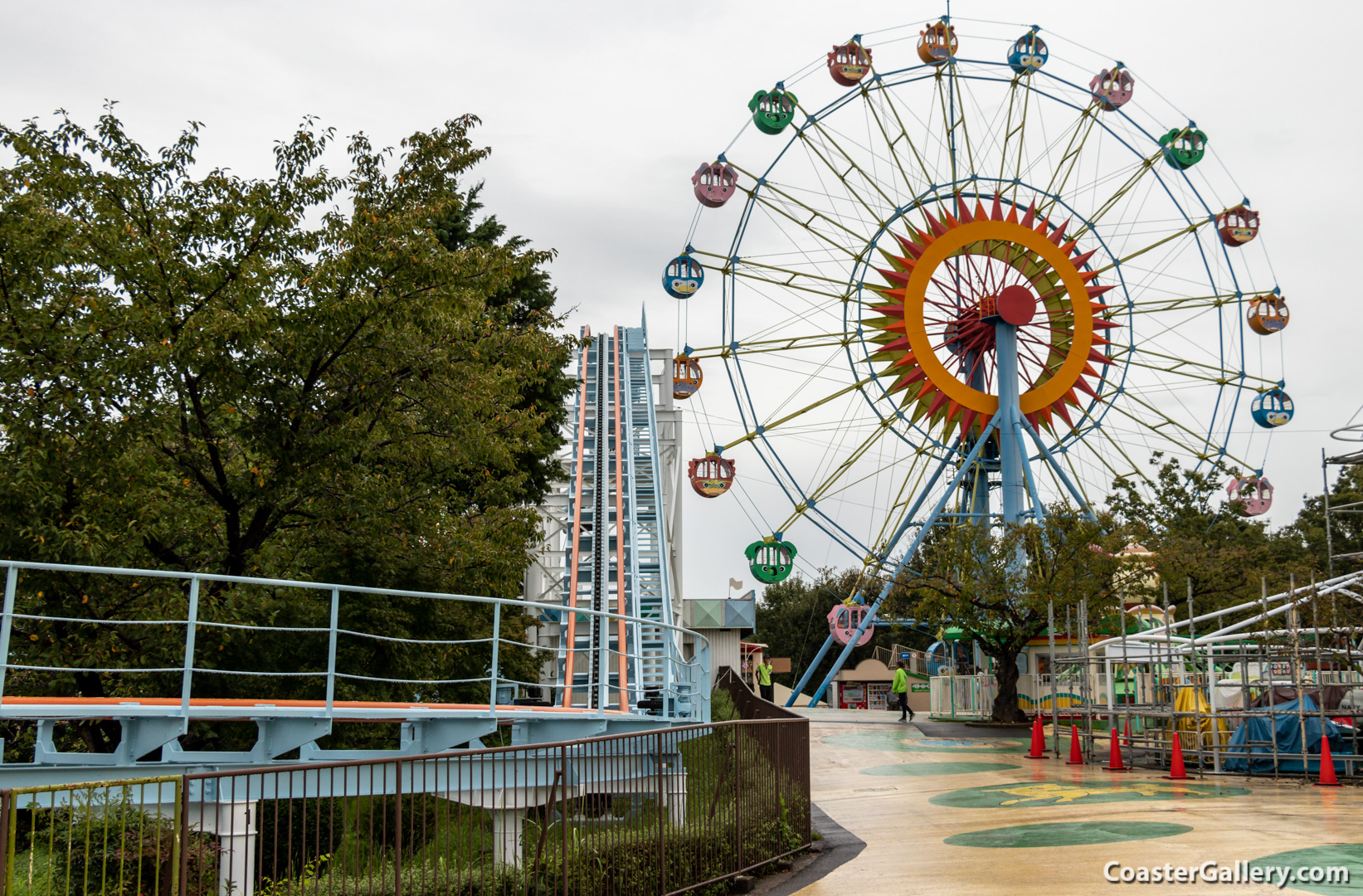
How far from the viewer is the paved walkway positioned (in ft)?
32.8

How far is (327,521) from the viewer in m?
13.8

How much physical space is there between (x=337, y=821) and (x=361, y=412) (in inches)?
200

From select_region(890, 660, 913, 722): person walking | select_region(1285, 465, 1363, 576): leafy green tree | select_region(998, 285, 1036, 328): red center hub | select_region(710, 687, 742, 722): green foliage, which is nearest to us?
select_region(710, 687, 742, 722): green foliage

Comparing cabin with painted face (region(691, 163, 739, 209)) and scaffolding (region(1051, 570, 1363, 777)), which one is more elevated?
cabin with painted face (region(691, 163, 739, 209))

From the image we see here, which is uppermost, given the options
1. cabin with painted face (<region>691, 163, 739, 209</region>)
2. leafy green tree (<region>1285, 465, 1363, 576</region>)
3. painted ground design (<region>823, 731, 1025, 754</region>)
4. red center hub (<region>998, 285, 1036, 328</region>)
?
cabin with painted face (<region>691, 163, 739, 209</region>)

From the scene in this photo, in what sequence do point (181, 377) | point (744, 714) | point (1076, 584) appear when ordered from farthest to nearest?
1. point (1076, 584)
2. point (744, 714)
3. point (181, 377)

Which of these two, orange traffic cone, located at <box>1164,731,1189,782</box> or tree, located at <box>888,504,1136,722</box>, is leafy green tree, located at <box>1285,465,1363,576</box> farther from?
orange traffic cone, located at <box>1164,731,1189,782</box>

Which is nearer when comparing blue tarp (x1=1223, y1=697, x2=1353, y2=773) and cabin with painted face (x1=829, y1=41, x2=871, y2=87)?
blue tarp (x1=1223, y1=697, x2=1353, y2=773)

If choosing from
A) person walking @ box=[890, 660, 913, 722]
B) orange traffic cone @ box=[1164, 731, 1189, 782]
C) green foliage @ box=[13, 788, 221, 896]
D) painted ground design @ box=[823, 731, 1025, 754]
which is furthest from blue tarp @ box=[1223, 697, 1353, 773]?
green foliage @ box=[13, 788, 221, 896]

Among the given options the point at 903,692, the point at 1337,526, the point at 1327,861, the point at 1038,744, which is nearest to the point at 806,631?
the point at 1337,526

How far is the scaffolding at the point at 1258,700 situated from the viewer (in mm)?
17078

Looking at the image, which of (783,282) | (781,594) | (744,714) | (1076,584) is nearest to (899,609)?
(1076,584)

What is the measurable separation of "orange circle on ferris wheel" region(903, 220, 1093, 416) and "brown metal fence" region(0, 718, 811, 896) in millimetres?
21530

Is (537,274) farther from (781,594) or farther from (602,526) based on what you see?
(781,594)
